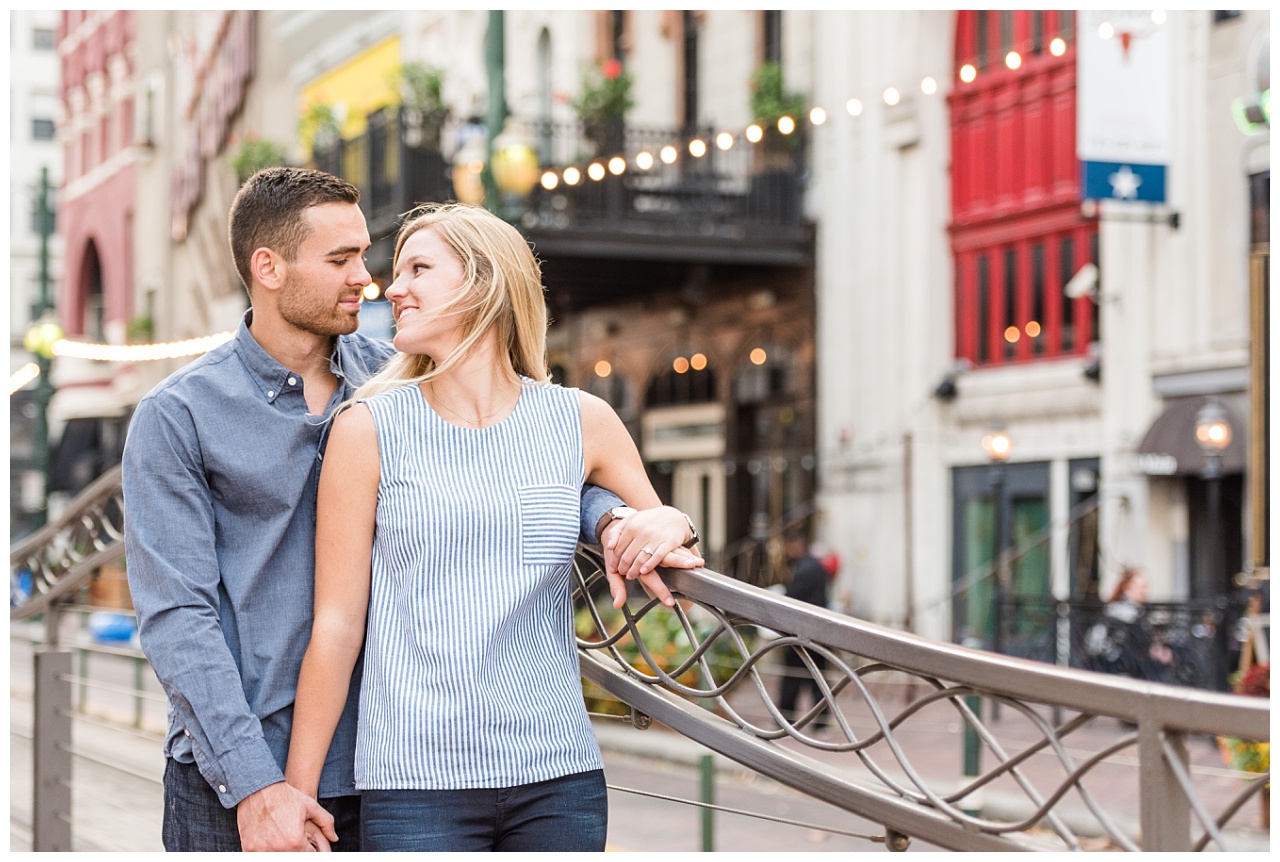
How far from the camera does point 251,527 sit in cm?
307

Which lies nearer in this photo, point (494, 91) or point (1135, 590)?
point (494, 91)

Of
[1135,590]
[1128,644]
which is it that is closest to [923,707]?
[1128,644]

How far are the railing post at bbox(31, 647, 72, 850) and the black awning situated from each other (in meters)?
13.1

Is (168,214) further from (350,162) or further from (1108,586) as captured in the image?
(1108,586)

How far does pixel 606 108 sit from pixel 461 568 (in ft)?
64.6

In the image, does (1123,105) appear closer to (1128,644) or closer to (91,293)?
(1128,644)

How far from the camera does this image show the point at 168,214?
43281mm

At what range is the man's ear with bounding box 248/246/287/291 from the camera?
10.3 feet

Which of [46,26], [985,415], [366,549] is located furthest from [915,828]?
[46,26]

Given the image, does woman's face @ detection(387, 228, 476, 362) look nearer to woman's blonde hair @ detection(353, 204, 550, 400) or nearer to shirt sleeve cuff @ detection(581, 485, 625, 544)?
woman's blonde hair @ detection(353, 204, 550, 400)

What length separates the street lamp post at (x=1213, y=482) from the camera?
54.3 feet

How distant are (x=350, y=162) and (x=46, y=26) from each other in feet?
161

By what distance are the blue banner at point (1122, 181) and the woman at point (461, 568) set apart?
47.9 ft

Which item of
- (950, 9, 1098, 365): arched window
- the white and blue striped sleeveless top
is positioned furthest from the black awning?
the white and blue striped sleeveless top
